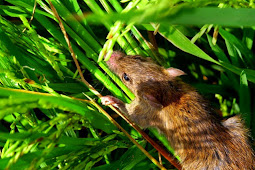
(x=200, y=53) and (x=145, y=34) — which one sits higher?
(x=145, y=34)

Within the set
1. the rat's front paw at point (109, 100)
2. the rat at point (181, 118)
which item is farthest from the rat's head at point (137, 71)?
the rat's front paw at point (109, 100)

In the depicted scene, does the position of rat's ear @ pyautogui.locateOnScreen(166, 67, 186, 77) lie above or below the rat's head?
below

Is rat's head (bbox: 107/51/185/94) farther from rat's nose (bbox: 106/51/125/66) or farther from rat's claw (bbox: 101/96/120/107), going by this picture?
rat's claw (bbox: 101/96/120/107)

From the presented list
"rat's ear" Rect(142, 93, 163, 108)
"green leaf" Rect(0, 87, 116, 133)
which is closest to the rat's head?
"rat's ear" Rect(142, 93, 163, 108)

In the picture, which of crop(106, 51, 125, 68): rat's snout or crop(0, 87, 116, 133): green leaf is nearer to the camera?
crop(0, 87, 116, 133): green leaf

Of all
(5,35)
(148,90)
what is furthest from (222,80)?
(5,35)

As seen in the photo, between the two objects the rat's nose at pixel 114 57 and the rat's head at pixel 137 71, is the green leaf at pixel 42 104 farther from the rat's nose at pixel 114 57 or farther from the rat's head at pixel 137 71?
the rat's nose at pixel 114 57

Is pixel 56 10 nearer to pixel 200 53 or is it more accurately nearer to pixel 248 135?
pixel 200 53
